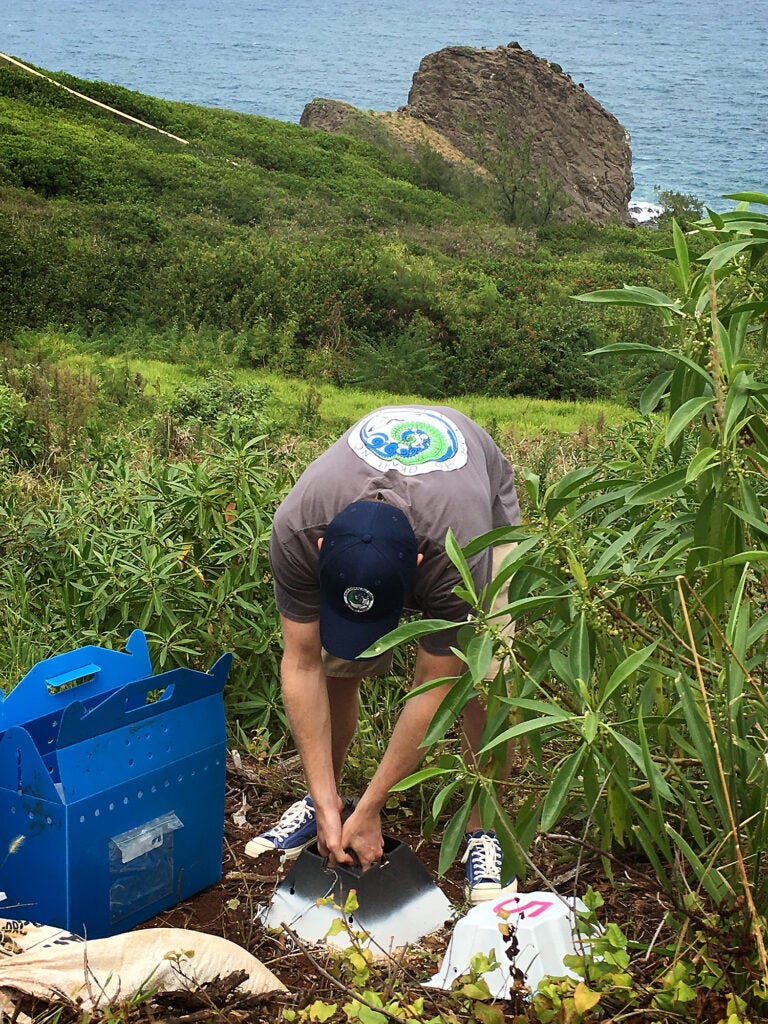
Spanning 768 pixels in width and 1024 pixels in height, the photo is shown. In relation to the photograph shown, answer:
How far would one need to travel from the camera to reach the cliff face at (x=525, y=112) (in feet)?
110

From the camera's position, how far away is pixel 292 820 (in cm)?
267

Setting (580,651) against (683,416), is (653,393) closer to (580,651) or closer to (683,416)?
(683,416)

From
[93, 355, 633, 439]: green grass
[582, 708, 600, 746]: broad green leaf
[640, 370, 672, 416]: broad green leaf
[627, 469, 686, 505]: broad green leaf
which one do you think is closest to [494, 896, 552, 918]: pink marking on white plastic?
[582, 708, 600, 746]: broad green leaf

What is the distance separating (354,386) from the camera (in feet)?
38.6

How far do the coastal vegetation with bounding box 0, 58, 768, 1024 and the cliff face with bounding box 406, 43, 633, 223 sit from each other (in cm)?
1652

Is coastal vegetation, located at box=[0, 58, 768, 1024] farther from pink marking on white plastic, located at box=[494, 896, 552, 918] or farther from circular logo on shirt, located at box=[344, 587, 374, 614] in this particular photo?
circular logo on shirt, located at box=[344, 587, 374, 614]

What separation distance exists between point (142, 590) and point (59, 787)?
3.29ft

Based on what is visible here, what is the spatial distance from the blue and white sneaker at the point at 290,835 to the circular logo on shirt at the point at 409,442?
917 millimetres

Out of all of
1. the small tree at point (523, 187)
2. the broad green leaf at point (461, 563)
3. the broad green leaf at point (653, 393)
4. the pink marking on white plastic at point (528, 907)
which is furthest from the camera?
the small tree at point (523, 187)

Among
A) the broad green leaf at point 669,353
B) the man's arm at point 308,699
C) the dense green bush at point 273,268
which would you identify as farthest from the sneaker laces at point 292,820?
the dense green bush at point 273,268

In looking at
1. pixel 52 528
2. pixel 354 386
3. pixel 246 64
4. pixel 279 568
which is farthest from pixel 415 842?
pixel 246 64

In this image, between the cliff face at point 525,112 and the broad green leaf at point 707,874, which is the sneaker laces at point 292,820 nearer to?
the broad green leaf at point 707,874

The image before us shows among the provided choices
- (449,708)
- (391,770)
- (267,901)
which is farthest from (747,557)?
(267,901)

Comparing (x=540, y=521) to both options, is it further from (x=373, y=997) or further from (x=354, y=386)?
(x=354, y=386)
